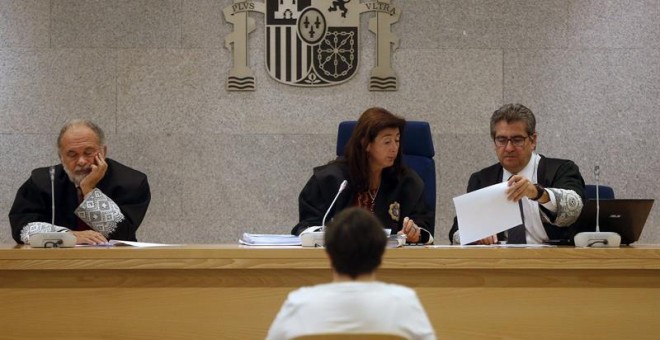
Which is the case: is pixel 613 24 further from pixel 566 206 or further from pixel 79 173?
pixel 79 173

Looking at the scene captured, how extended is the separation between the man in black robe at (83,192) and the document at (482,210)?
1522 millimetres

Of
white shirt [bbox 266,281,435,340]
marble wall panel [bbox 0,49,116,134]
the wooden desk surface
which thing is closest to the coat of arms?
marble wall panel [bbox 0,49,116,134]

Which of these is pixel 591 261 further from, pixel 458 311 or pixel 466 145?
pixel 466 145

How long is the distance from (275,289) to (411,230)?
0.88 metres

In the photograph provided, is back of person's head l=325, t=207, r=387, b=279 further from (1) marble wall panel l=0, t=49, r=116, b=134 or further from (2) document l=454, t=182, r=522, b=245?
(1) marble wall panel l=0, t=49, r=116, b=134

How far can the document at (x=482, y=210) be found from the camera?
4.09 meters

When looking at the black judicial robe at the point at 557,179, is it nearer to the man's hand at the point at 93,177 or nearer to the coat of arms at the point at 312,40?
the coat of arms at the point at 312,40

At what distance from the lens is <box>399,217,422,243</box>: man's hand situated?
4.33m

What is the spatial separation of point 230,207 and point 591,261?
2846mm

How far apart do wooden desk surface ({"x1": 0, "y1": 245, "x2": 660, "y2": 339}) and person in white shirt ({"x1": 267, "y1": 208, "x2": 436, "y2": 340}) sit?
3.83ft

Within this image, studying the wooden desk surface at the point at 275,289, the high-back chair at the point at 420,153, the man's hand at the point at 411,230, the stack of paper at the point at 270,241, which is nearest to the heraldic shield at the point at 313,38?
the high-back chair at the point at 420,153

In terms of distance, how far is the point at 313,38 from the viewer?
6008mm

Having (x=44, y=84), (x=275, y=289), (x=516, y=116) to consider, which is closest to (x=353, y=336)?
(x=275, y=289)

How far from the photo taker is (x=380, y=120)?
4684mm
